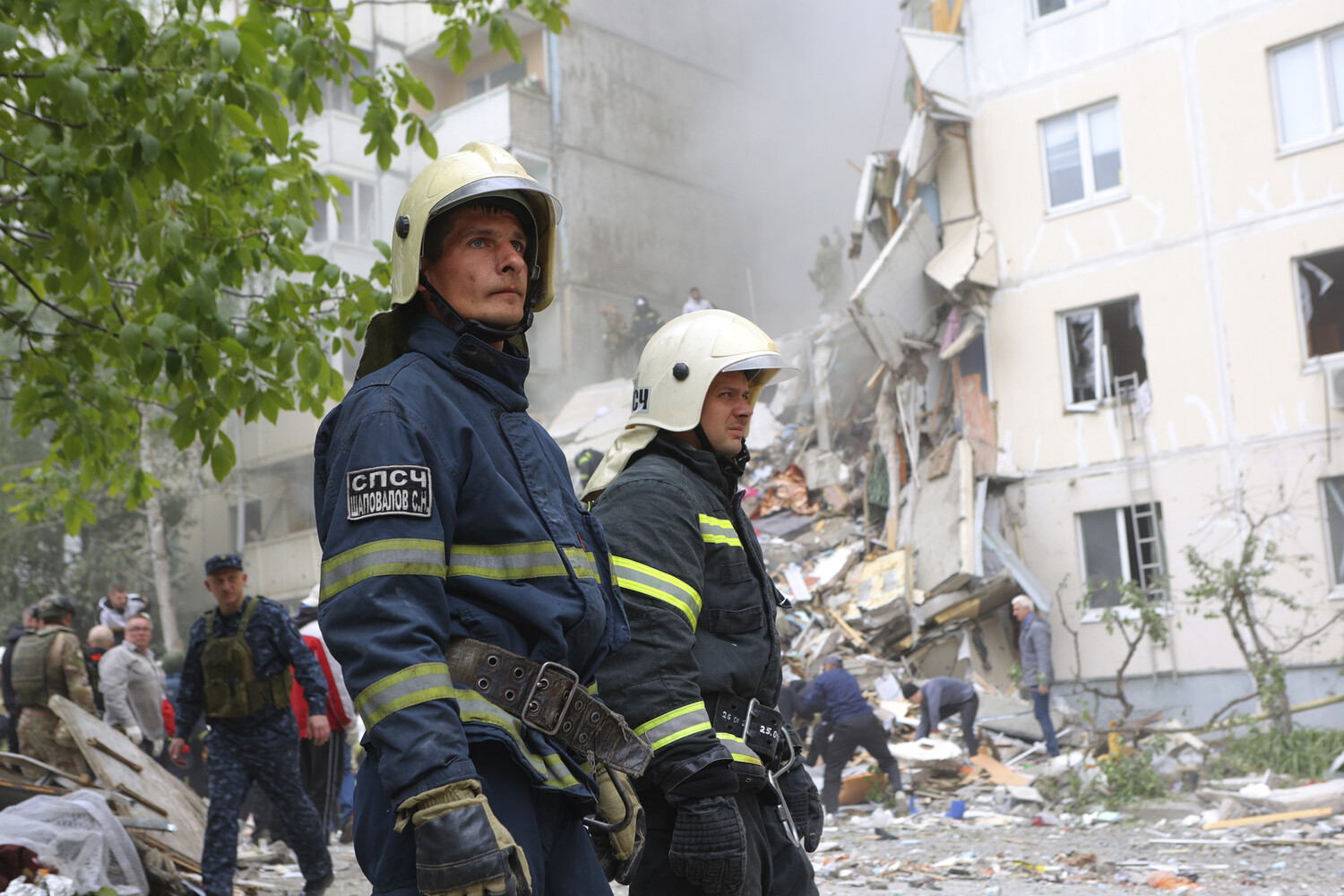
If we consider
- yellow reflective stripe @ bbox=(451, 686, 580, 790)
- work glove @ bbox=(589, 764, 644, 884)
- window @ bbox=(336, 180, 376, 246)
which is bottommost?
work glove @ bbox=(589, 764, 644, 884)

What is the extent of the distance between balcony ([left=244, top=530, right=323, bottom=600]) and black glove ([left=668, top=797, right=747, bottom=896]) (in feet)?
84.8

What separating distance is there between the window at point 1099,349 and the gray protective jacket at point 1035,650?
12.9ft

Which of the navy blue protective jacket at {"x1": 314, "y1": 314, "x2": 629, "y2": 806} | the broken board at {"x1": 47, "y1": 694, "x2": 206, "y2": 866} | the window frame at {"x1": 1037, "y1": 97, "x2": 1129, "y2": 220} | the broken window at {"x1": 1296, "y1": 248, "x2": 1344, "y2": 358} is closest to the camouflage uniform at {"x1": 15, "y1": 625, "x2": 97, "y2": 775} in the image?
the broken board at {"x1": 47, "y1": 694, "x2": 206, "y2": 866}

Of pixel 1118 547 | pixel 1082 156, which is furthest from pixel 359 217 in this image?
pixel 1118 547

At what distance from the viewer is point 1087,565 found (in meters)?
16.4

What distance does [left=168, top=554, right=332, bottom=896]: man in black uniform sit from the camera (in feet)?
20.6

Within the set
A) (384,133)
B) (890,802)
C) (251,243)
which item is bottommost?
(890,802)

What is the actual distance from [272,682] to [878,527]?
1329 centimetres

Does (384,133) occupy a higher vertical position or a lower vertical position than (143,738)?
higher

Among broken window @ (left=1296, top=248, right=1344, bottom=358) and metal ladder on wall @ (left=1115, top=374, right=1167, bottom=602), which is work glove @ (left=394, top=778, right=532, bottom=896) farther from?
broken window @ (left=1296, top=248, right=1344, bottom=358)

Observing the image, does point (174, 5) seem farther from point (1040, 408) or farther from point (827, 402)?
point (827, 402)

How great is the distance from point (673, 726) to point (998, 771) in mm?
10019

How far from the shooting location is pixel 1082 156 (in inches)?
666

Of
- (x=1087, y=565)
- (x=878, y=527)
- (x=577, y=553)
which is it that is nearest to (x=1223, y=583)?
(x=1087, y=565)
